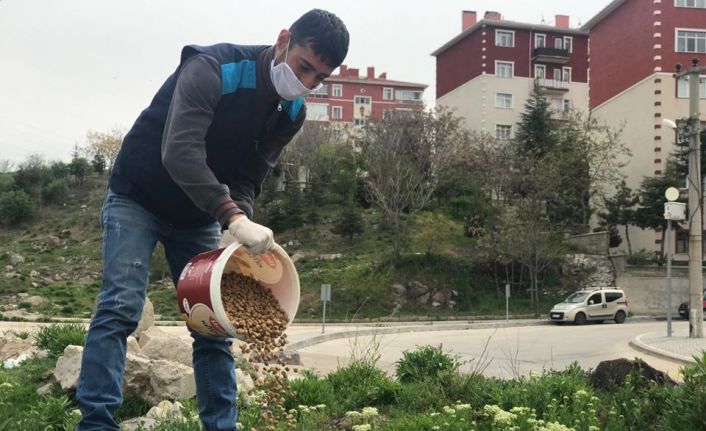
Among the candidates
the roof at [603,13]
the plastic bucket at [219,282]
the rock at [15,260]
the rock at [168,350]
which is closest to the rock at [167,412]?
the plastic bucket at [219,282]

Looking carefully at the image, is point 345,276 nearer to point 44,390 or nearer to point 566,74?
point 44,390

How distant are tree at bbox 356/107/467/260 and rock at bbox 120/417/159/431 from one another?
2662cm

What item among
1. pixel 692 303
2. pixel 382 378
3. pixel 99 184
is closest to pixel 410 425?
pixel 382 378

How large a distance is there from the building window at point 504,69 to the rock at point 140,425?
4891 centimetres

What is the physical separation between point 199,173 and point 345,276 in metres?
27.3

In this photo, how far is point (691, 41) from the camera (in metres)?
37.7

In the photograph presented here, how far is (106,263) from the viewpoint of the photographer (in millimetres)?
2709

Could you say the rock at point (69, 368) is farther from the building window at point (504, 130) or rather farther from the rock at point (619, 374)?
the building window at point (504, 130)

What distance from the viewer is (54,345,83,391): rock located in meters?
4.64

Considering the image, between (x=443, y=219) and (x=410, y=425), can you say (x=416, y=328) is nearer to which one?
(x=443, y=219)

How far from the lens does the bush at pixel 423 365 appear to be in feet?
18.5

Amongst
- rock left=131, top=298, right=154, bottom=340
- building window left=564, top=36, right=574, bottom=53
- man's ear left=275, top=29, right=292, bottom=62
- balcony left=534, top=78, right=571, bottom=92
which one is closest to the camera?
man's ear left=275, top=29, right=292, bottom=62

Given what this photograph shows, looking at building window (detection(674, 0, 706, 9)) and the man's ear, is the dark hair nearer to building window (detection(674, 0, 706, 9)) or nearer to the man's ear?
the man's ear

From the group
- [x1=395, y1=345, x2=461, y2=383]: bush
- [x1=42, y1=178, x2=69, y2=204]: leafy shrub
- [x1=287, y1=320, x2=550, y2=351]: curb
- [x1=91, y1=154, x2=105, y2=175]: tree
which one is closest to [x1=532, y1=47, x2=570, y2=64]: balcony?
[x1=287, y1=320, x2=550, y2=351]: curb
